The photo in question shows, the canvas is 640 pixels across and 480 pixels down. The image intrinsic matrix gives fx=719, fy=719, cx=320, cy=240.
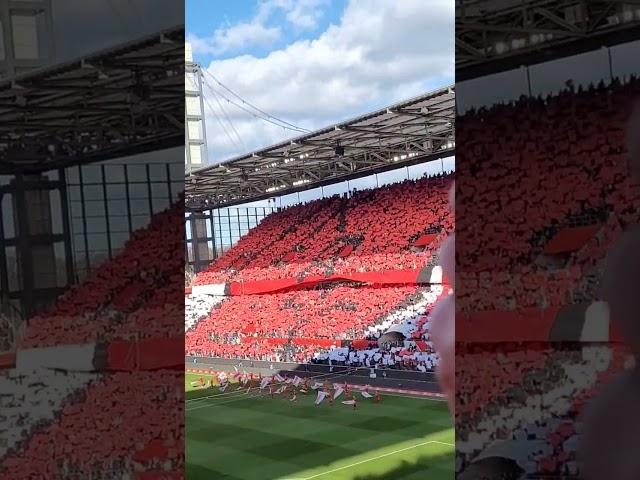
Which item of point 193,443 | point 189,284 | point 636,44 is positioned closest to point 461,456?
point 636,44

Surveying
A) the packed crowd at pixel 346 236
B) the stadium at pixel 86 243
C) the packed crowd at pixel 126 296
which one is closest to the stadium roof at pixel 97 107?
the stadium at pixel 86 243

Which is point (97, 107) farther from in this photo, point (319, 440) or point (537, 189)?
point (319, 440)

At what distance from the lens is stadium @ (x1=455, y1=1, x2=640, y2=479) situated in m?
2.30

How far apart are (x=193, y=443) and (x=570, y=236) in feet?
25.9

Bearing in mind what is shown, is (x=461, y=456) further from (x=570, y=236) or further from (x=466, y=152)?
(x=466, y=152)

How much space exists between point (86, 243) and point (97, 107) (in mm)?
477

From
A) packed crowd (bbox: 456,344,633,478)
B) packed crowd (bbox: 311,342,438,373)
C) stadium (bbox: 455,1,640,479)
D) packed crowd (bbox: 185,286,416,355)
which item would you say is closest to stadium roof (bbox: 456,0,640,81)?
stadium (bbox: 455,1,640,479)

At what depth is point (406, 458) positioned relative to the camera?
782cm

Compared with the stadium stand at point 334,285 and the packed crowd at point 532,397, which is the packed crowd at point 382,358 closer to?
the stadium stand at point 334,285

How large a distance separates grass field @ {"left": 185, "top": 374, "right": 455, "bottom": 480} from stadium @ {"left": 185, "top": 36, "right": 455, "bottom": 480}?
0.03 m

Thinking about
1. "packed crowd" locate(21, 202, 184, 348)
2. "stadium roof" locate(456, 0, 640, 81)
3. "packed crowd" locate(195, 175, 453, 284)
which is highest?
"stadium roof" locate(456, 0, 640, 81)

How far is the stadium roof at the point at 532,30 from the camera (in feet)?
7.66

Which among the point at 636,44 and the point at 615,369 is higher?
the point at 636,44

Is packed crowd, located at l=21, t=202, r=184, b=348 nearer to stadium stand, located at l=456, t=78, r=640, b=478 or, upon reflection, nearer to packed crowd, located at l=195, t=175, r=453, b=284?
stadium stand, located at l=456, t=78, r=640, b=478
